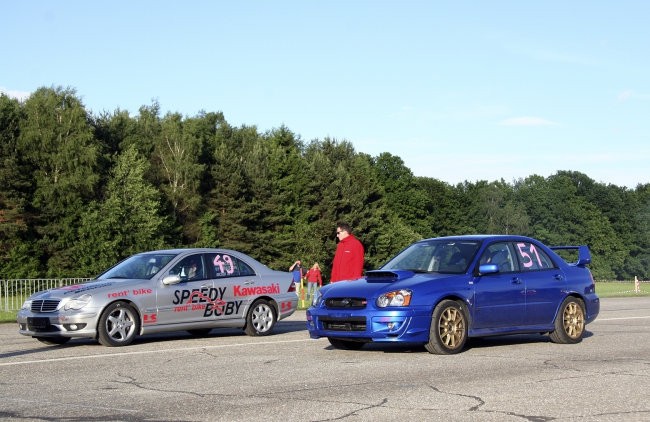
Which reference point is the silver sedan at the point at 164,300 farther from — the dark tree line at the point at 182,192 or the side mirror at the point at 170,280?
the dark tree line at the point at 182,192

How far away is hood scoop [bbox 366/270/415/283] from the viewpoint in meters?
12.8

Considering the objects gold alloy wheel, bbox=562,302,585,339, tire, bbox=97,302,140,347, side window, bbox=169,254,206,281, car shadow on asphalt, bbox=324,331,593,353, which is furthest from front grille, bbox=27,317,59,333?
gold alloy wheel, bbox=562,302,585,339

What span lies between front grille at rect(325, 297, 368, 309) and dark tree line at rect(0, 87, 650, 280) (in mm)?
61693

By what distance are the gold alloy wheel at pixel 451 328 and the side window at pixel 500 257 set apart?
1.12 meters

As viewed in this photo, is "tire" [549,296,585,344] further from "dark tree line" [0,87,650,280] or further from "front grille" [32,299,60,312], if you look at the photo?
"dark tree line" [0,87,650,280]

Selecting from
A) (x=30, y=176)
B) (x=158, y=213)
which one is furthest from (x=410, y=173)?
(x=30, y=176)

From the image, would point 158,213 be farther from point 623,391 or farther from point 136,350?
point 623,391

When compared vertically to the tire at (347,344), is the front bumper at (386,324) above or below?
above

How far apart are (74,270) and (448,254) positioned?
2497 inches

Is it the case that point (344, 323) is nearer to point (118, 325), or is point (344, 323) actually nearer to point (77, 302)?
point (118, 325)

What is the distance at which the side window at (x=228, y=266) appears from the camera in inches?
643

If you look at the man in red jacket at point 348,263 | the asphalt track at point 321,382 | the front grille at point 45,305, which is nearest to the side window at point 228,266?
the asphalt track at point 321,382

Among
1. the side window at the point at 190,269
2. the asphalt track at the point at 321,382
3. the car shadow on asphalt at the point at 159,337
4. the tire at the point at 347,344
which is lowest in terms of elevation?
the asphalt track at the point at 321,382

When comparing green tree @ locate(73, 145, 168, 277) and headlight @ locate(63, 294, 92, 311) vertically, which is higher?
green tree @ locate(73, 145, 168, 277)
